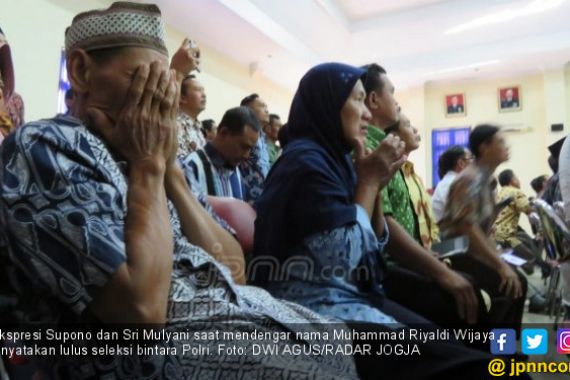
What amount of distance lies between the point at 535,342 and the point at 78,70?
1467 millimetres

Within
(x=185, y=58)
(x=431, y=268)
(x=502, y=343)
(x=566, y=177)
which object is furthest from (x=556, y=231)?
(x=185, y=58)

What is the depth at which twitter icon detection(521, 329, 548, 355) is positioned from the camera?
1391 mm

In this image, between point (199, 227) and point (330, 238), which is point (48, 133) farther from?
point (330, 238)

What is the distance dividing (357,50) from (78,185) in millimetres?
Result: 8596

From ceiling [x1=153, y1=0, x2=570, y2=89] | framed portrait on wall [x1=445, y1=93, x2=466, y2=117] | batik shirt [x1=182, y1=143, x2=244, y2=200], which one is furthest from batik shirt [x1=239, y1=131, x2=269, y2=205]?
framed portrait on wall [x1=445, y1=93, x2=466, y2=117]

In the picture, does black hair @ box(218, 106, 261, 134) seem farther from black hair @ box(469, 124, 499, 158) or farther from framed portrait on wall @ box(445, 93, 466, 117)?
framed portrait on wall @ box(445, 93, 466, 117)

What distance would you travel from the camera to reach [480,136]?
2240 millimetres

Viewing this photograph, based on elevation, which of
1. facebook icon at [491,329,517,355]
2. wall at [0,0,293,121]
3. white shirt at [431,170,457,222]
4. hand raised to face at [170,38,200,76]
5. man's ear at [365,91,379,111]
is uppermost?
wall at [0,0,293,121]

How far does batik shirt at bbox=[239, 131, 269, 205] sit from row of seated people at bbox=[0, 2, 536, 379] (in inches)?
54.0

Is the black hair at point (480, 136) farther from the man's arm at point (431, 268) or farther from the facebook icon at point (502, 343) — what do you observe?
the facebook icon at point (502, 343)

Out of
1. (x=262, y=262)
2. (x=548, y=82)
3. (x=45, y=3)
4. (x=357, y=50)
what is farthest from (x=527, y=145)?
(x=262, y=262)

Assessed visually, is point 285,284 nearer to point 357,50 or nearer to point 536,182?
point 536,182

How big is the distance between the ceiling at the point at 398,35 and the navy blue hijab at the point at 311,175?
488 centimetres

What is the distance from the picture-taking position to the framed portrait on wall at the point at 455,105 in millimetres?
9695
